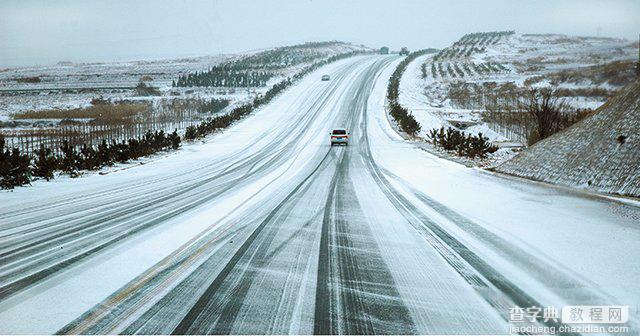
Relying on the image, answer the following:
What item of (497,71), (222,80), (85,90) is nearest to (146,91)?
(85,90)

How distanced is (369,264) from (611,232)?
445 centimetres

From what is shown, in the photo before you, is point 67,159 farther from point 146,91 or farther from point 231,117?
point 146,91

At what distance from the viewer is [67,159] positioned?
1814cm

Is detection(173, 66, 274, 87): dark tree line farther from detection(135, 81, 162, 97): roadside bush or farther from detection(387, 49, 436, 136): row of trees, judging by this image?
detection(387, 49, 436, 136): row of trees

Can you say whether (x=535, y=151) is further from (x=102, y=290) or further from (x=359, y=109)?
(x=359, y=109)

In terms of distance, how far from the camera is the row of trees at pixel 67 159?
14.8 metres

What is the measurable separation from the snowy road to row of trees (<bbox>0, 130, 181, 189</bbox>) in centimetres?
101

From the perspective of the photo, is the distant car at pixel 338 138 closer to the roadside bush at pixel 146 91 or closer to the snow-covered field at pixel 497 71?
the snow-covered field at pixel 497 71

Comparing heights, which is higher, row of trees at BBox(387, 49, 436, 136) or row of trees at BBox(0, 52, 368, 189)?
row of trees at BBox(387, 49, 436, 136)

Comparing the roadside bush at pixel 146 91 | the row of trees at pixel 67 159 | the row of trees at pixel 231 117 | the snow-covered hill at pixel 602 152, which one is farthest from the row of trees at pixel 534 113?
the roadside bush at pixel 146 91

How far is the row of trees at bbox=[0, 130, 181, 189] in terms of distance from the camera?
14812 millimetres

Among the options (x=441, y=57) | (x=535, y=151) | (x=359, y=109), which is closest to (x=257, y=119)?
(x=359, y=109)

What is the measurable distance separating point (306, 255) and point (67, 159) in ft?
50.1

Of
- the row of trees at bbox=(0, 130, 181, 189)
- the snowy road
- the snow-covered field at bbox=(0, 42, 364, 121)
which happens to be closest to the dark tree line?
the snow-covered field at bbox=(0, 42, 364, 121)
